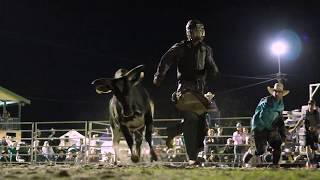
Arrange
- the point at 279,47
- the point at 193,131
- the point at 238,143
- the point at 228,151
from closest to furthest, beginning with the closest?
the point at 193,131
the point at 238,143
the point at 228,151
the point at 279,47

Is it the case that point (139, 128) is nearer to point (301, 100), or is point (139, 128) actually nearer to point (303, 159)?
point (303, 159)

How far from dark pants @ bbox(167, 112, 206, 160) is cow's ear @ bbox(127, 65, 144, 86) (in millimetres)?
1387

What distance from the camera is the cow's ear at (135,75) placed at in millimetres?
9086

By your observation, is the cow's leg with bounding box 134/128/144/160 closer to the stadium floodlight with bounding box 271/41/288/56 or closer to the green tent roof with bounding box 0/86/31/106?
the stadium floodlight with bounding box 271/41/288/56

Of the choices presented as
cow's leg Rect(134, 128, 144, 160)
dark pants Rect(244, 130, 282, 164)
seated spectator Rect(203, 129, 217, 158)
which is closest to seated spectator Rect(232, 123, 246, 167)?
seated spectator Rect(203, 129, 217, 158)

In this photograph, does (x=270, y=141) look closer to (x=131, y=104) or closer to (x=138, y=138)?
(x=138, y=138)

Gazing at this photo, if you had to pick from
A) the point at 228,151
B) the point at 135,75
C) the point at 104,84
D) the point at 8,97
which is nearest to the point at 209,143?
the point at 228,151

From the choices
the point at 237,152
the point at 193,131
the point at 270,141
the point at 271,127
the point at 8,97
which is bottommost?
the point at 237,152

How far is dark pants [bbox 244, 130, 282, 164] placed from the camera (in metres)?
9.62

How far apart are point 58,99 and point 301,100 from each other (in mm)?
29624

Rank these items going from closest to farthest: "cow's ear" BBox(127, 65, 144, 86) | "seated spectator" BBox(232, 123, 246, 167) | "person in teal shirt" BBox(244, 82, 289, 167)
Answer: "cow's ear" BBox(127, 65, 144, 86)
"person in teal shirt" BBox(244, 82, 289, 167)
"seated spectator" BBox(232, 123, 246, 167)

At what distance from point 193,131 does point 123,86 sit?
5.22 feet

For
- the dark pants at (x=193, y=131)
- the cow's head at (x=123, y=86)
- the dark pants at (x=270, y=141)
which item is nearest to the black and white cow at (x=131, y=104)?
the cow's head at (x=123, y=86)

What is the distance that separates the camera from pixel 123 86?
354 inches
